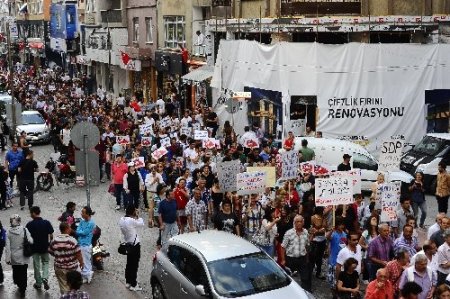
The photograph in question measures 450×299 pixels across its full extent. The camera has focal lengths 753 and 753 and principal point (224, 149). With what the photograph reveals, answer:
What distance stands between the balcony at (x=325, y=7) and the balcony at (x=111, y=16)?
999 inches

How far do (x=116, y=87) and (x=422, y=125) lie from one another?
3272 cm

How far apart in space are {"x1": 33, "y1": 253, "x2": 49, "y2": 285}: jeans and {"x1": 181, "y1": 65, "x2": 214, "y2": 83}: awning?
21.0 meters

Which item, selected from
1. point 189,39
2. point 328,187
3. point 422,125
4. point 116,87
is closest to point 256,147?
point 422,125

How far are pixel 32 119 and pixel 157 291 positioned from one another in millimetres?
23187

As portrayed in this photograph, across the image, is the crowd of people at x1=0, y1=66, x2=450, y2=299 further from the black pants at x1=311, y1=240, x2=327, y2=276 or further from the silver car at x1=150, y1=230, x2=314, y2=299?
the silver car at x1=150, y1=230, x2=314, y2=299

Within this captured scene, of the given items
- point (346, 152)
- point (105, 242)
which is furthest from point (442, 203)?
point (105, 242)

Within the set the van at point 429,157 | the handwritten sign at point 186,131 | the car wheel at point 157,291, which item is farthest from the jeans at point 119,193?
the van at point 429,157

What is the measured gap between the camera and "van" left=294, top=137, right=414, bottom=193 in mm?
20984

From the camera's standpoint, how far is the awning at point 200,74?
3425cm

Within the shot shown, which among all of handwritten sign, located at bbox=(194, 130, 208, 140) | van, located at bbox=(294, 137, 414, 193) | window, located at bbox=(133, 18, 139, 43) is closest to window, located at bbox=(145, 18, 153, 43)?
window, located at bbox=(133, 18, 139, 43)

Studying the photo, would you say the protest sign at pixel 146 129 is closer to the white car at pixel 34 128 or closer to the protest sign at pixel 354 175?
the white car at pixel 34 128

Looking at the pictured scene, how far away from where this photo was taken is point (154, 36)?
44.7 metres

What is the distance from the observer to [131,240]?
44.4 feet

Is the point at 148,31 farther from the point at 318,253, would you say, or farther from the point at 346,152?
the point at 318,253
